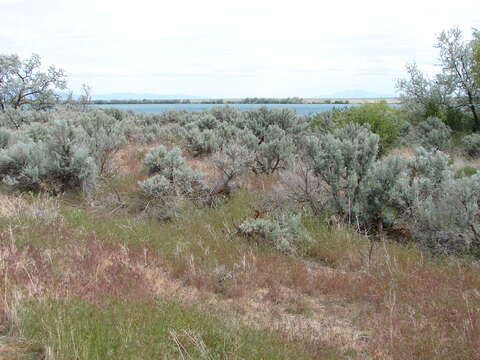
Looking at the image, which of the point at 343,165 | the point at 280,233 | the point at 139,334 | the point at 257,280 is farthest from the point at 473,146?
the point at 139,334

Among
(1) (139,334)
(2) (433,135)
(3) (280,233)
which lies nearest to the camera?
(1) (139,334)

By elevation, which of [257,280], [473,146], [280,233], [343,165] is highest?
[343,165]

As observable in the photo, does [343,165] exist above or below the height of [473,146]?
above

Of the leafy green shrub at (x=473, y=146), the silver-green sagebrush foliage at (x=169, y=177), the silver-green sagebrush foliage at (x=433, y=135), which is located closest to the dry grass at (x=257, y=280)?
the silver-green sagebrush foliage at (x=169, y=177)

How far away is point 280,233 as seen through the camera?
611cm

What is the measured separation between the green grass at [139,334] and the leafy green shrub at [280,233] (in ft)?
7.74

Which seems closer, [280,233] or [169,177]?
[280,233]

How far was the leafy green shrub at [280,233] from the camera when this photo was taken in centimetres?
599

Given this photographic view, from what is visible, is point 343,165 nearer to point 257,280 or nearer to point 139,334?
point 257,280

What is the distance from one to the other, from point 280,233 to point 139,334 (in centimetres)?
314

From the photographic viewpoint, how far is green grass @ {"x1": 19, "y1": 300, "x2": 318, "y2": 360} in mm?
3066

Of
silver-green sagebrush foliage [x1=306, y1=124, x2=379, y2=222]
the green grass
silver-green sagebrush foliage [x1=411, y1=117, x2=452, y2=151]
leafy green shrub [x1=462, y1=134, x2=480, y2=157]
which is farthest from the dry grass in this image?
leafy green shrub [x1=462, y1=134, x2=480, y2=157]

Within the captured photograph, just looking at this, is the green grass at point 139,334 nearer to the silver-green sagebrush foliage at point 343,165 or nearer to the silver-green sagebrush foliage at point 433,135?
the silver-green sagebrush foliage at point 343,165

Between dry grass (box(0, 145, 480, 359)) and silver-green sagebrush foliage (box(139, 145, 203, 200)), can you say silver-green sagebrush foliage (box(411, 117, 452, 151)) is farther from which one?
dry grass (box(0, 145, 480, 359))
